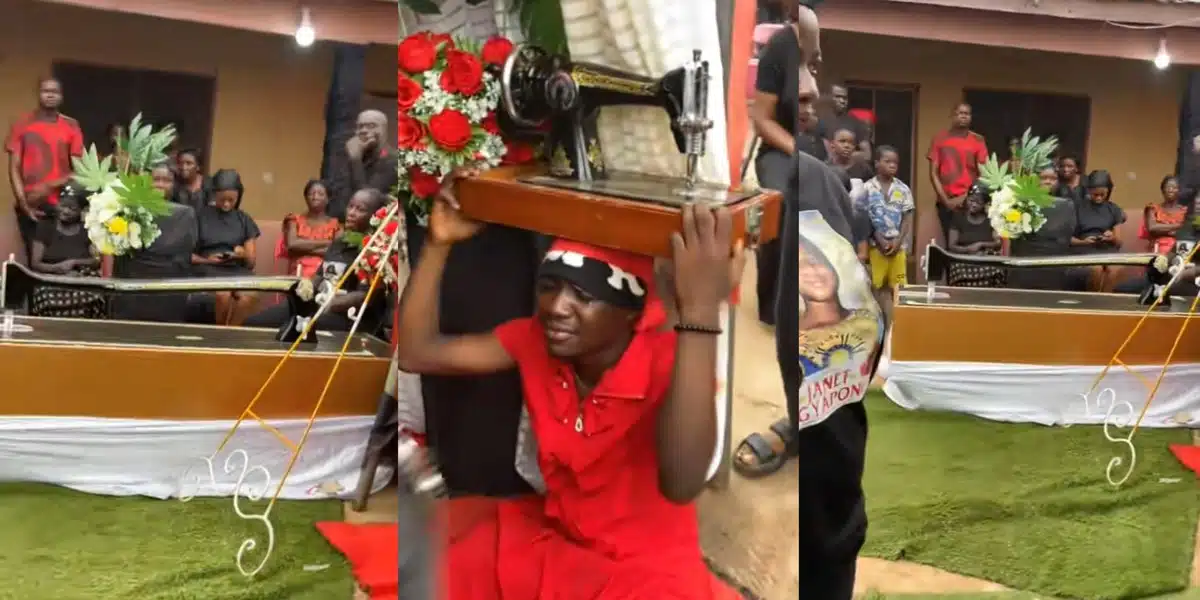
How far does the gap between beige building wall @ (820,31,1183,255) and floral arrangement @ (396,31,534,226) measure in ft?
3.26

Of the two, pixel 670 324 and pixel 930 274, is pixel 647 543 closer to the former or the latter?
pixel 670 324

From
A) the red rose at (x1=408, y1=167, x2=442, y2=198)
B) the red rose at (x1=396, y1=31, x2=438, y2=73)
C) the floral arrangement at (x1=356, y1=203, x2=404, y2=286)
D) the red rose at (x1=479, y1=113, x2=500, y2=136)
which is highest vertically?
the red rose at (x1=396, y1=31, x2=438, y2=73)

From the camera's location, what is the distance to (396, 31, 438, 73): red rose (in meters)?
1.35

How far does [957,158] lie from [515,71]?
140cm

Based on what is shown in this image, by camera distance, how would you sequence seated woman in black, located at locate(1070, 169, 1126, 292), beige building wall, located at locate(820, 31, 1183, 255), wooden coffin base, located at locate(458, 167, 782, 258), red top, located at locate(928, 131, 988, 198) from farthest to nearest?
seated woman in black, located at locate(1070, 169, 1126, 292), red top, located at locate(928, 131, 988, 198), beige building wall, located at locate(820, 31, 1183, 255), wooden coffin base, located at locate(458, 167, 782, 258)

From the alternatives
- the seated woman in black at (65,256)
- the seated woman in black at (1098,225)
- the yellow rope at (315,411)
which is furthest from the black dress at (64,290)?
the seated woman in black at (1098,225)

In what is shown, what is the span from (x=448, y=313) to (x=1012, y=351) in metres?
1.65

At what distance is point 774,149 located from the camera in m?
1.41

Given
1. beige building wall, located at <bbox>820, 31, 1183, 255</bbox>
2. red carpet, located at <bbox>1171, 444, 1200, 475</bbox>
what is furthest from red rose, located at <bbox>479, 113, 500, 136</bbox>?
red carpet, located at <bbox>1171, 444, 1200, 475</bbox>

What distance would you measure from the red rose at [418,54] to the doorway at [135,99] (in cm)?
81

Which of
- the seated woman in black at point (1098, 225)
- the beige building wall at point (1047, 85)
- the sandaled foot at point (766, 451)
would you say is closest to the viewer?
the sandaled foot at point (766, 451)

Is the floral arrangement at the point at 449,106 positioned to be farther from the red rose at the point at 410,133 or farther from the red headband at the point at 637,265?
the red headband at the point at 637,265

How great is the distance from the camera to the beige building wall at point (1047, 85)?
7.22 ft

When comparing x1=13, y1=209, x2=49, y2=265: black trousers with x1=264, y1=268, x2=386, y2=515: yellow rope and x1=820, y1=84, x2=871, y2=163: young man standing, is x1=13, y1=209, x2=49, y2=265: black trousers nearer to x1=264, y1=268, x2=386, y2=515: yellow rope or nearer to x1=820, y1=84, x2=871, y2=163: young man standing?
x1=264, y1=268, x2=386, y2=515: yellow rope
